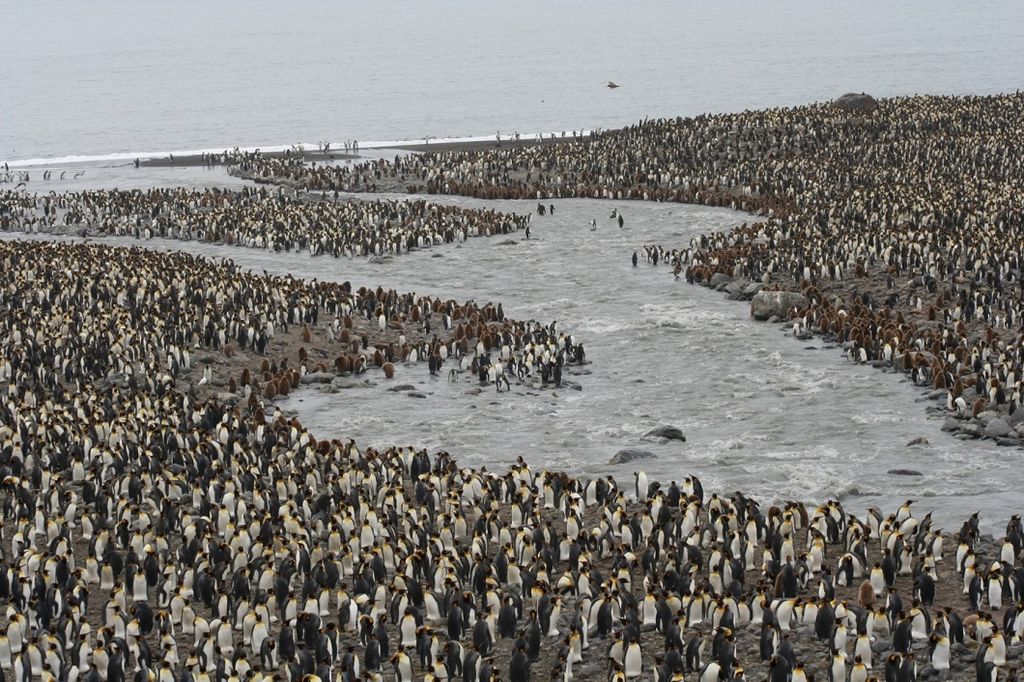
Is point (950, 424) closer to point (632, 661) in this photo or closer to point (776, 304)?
point (776, 304)

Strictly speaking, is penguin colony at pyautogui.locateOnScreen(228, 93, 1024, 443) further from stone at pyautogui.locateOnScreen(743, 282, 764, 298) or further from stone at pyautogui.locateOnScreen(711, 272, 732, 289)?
stone at pyautogui.locateOnScreen(743, 282, 764, 298)

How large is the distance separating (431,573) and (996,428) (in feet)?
36.8

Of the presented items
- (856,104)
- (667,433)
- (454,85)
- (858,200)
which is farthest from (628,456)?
(454,85)

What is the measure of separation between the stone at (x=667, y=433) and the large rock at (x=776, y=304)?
886cm

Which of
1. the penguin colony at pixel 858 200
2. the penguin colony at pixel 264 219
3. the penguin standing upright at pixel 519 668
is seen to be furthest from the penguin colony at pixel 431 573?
the penguin colony at pixel 264 219

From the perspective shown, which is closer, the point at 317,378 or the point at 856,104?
the point at 317,378

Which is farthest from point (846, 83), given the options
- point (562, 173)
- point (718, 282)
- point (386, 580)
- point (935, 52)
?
point (386, 580)

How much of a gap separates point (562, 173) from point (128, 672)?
4149 centimetres

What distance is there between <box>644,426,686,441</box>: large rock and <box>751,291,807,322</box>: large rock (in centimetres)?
886

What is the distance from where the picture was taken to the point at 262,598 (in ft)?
54.4

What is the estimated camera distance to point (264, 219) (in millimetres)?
46969

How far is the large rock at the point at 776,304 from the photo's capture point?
32156mm

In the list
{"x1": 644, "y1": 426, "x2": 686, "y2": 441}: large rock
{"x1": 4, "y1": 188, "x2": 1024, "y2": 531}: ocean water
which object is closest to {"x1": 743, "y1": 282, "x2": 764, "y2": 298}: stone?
{"x1": 4, "y1": 188, "x2": 1024, "y2": 531}: ocean water

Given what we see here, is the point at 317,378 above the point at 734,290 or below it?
below
